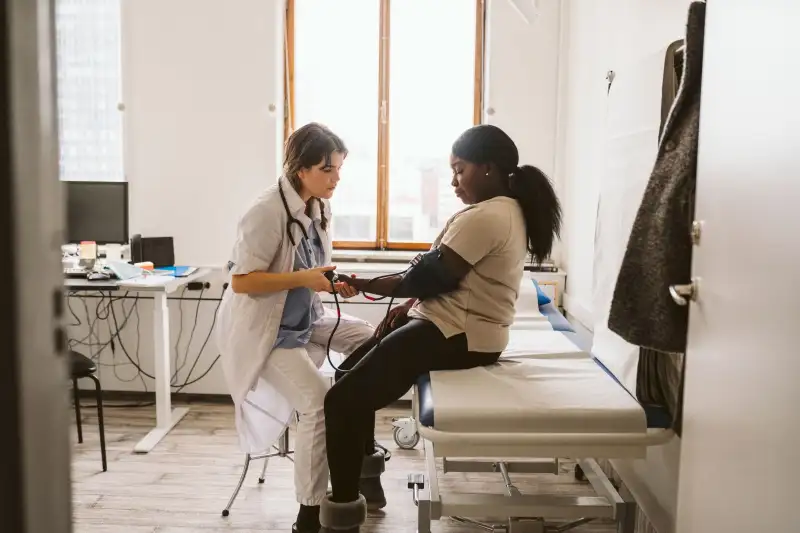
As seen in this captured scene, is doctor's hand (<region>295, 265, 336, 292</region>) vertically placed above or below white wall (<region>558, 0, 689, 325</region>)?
below

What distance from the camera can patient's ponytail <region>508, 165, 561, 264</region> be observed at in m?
2.10

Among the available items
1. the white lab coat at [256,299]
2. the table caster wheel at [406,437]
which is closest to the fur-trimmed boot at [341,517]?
the white lab coat at [256,299]

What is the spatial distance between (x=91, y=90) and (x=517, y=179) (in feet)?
8.09

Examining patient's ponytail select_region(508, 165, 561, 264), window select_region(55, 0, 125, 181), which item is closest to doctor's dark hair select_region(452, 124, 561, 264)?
Result: patient's ponytail select_region(508, 165, 561, 264)

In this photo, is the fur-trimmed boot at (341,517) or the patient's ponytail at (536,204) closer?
the fur-trimmed boot at (341,517)

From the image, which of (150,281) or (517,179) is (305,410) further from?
(150,281)

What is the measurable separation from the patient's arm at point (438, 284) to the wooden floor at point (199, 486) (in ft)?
2.70

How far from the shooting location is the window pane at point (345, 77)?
12.0 feet

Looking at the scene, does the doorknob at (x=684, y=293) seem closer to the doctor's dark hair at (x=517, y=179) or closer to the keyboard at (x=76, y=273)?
the doctor's dark hair at (x=517, y=179)

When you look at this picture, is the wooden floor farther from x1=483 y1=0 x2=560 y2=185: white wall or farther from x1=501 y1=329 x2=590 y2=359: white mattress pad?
x1=483 y1=0 x2=560 y2=185: white wall

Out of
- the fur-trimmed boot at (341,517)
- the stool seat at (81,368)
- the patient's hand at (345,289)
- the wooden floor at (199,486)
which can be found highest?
the patient's hand at (345,289)

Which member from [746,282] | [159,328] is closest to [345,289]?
[746,282]

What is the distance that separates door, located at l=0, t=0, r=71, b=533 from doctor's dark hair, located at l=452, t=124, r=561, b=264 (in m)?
1.66

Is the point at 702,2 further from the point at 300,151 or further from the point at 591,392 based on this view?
the point at 300,151
